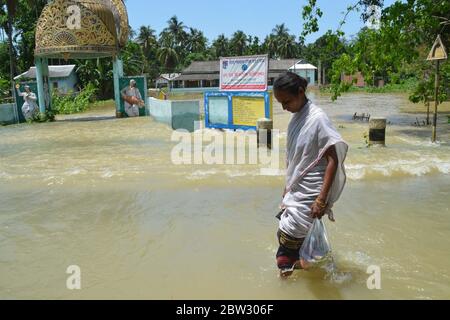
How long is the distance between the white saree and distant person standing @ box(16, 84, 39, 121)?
1863 centimetres

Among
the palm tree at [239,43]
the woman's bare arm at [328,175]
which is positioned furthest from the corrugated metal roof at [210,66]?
the woman's bare arm at [328,175]

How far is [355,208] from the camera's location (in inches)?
226

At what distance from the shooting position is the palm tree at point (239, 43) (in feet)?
261

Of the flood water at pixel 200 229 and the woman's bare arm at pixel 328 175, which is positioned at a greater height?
the woman's bare arm at pixel 328 175

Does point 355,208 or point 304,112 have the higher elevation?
point 304,112

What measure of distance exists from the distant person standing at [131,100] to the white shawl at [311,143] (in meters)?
18.0

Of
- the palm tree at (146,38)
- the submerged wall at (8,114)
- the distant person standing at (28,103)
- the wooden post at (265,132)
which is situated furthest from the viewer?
the palm tree at (146,38)

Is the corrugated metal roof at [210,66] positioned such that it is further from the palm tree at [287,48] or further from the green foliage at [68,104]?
the green foliage at [68,104]

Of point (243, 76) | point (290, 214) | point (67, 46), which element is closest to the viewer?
point (290, 214)

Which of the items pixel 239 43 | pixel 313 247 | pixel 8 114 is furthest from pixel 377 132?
pixel 239 43

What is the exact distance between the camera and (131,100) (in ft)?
67.8

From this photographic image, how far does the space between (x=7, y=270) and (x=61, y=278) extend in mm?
631

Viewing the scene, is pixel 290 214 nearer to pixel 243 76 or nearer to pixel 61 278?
pixel 61 278
